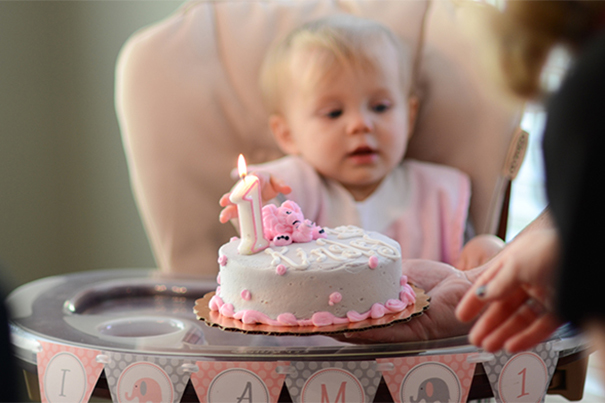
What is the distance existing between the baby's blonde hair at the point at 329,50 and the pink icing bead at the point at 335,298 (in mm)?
491

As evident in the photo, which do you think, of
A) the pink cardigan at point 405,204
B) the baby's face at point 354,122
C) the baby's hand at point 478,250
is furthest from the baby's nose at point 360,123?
the baby's hand at point 478,250

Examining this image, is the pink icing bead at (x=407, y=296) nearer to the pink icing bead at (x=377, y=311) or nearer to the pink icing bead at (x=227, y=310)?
the pink icing bead at (x=377, y=311)

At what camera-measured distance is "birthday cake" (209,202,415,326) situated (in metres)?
0.69

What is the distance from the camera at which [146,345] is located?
74cm

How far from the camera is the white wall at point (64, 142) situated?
1.78 m

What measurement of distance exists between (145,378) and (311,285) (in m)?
0.22

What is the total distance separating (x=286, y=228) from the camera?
77cm

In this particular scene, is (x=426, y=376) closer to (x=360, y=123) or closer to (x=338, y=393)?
(x=338, y=393)

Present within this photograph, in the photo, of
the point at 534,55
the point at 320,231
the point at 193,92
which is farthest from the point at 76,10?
the point at 534,55

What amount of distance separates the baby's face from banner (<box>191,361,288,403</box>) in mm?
484

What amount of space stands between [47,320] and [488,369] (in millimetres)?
580

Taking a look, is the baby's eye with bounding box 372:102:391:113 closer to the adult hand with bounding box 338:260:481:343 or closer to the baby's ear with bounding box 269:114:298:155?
the baby's ear with bounding box 269:114:298:155

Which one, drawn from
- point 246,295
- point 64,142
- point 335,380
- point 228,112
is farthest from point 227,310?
point 64,142

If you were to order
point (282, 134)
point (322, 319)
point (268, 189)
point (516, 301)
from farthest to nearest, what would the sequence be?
point (282, 134) → point (268, 189) → point (322, 319) → point (516, 301)
